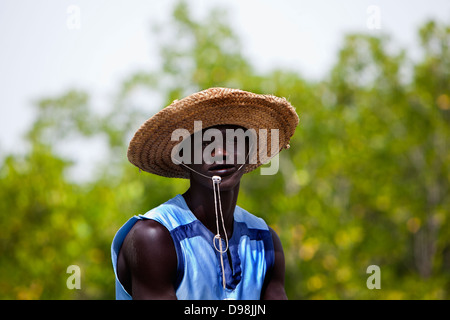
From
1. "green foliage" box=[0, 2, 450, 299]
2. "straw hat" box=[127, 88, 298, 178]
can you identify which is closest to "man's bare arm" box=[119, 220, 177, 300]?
"straw hat" box=[127, 88, 298, 178]

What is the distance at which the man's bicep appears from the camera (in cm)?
199

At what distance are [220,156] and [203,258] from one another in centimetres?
45

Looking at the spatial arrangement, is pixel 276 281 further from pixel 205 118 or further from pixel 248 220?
pixel 205 118

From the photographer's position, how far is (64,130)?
2623cm

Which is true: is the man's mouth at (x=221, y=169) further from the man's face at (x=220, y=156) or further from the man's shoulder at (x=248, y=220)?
the man's shoulder at (x=248, y=220)

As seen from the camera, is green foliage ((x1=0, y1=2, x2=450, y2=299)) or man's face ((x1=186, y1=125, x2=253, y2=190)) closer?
man's face ((x1=186, y1=125, x2=253, y2=190))

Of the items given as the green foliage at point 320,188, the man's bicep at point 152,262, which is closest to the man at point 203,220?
the man's bicep at point 152,262

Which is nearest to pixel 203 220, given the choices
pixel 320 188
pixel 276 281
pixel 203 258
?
pixel 203 258

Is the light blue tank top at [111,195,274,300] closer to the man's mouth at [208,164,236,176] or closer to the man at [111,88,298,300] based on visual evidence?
the man at [111,88,298,300]

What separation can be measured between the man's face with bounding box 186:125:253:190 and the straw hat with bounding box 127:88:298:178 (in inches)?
1.8

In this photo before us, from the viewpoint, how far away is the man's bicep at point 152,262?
1990 mm
